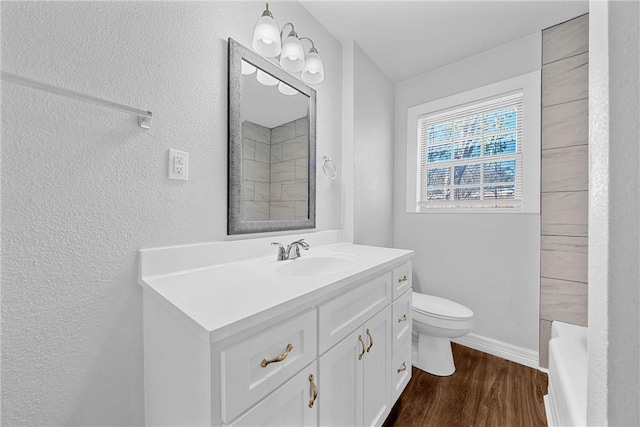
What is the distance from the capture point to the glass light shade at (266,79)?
1337 millimetres

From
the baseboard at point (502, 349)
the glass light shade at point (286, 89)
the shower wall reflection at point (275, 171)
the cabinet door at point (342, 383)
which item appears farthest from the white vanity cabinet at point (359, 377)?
the glass light shade at point (286, 89)

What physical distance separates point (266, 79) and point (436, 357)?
2.08 meters

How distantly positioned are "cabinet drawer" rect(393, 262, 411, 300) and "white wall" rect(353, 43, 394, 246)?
0.54 meters

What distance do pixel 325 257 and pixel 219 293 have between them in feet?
2.43

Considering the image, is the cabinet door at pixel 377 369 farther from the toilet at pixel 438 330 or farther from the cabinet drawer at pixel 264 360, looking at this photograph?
the toilet at pixel 438 330

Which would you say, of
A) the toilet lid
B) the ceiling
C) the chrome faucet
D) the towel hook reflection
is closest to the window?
the ceiling

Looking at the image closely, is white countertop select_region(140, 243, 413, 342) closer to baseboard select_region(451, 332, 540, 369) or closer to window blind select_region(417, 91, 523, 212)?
window blind select_region(417, 91, 523, 212)

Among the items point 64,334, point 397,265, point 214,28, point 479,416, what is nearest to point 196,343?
point 64,334

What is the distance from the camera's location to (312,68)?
1437 millimetres

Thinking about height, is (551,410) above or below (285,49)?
below

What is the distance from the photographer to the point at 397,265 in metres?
1.38

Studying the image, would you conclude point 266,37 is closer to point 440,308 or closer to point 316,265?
point 316,265

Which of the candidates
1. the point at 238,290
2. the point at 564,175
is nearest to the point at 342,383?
the point at 238,290

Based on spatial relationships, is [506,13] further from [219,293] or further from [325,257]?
[219,293]
